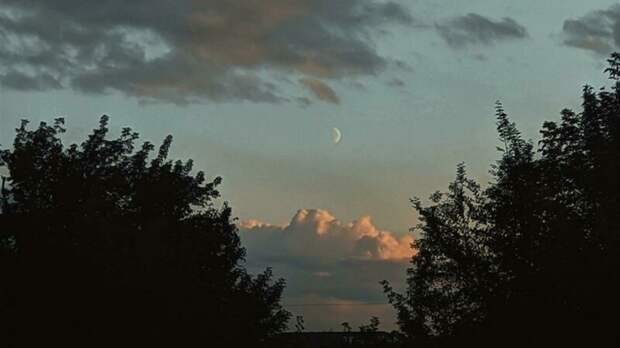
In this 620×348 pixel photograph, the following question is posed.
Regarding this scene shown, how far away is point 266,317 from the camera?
111 feet

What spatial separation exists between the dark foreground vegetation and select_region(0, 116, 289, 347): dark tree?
0.05 meters

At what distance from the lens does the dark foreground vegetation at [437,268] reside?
647 inches

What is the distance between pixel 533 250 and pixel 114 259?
32.4 feet

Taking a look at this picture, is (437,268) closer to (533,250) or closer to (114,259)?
(533,250)

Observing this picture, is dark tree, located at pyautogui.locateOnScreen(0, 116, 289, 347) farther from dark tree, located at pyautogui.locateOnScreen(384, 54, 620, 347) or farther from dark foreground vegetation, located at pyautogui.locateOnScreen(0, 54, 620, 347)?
dark tree, located at pyautogui.locateOnScreen(384, 54, 620, 347)

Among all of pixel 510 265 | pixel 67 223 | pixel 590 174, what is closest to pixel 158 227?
pixel 67 223

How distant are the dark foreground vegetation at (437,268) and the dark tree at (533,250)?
0.03 meters

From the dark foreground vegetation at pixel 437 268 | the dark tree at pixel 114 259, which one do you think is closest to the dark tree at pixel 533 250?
the dark foreground vegetation at pixel 437 268

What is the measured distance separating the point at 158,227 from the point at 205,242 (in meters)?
4.26

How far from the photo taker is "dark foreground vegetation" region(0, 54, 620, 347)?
16438 mm

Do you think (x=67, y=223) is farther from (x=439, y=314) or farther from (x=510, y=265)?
(x=510, y=265)

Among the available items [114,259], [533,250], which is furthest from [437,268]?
[114,259]

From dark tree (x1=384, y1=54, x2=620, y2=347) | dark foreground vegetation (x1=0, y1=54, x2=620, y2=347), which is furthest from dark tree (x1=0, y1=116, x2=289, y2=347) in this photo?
dark tree (x1=384, y1=54, x2=620, y2=347)

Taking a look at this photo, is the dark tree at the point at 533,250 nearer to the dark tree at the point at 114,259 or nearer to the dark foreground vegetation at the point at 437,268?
the dark foreground vegetation at the point at 437,268
